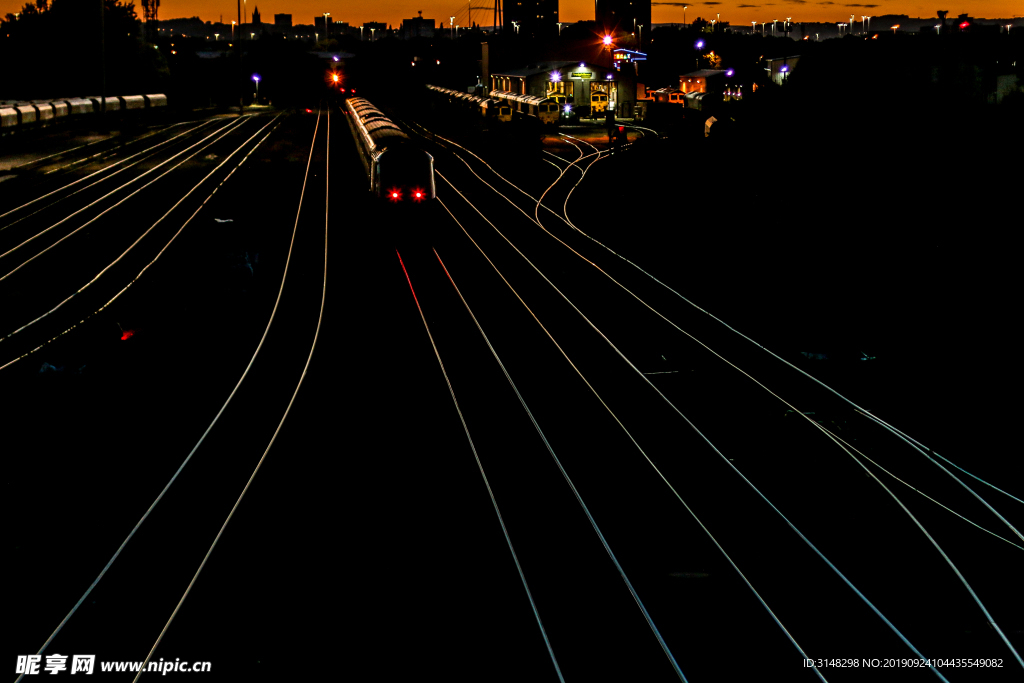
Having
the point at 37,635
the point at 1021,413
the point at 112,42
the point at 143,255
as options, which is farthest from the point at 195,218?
the point at 112,42

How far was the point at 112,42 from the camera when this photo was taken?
76188mm

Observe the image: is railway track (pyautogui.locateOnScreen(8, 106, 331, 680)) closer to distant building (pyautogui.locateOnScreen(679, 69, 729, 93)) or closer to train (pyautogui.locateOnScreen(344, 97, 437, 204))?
train (pyautogui.locateOnScreen(344, 97, 437, 204))

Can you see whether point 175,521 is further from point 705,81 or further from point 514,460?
point 705,81

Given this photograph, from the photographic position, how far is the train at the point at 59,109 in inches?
1841

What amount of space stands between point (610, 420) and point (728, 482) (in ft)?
7.15

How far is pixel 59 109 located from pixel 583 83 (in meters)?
41.6

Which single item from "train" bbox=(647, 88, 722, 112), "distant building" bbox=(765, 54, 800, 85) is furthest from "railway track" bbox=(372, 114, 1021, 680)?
"train" bbox=(647, 88, 722, 112)

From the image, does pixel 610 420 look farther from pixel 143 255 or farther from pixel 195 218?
pixel 195 218

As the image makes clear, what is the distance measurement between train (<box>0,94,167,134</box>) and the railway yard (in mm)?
32108

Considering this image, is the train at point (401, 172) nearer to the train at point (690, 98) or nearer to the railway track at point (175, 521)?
the railway track at point (175, 521)

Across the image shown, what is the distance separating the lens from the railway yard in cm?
651

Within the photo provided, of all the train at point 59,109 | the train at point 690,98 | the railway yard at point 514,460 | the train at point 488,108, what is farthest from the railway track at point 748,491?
the train at point 488,108

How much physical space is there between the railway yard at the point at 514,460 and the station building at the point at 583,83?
48.6m

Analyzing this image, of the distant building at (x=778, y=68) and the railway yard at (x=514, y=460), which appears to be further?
the distant building at (x=778, y=68)
